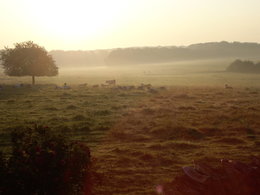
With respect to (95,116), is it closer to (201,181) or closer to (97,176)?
(97,176)

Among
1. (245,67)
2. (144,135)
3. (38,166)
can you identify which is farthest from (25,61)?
(245,67)

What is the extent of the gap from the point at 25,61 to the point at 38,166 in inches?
1881

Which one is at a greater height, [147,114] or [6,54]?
Answer: [6,54]

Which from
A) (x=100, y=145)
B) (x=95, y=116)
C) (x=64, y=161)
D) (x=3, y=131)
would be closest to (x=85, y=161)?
(x=64, y=161)

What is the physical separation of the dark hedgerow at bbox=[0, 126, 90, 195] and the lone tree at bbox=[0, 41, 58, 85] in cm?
4638

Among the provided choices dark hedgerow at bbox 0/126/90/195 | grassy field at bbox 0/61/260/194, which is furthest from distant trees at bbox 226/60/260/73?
dark hedgerow at bbox 0/126/90/195

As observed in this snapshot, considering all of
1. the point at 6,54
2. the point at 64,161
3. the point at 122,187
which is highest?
the point at 6,54

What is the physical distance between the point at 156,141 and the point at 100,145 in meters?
2.97

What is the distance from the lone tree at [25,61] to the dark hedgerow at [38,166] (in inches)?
1826

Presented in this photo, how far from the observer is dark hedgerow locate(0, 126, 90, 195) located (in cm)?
743

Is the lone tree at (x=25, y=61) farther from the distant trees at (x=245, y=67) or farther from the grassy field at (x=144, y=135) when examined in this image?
the distant trees at (x=245, y=67)

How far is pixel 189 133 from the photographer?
18.3 meters

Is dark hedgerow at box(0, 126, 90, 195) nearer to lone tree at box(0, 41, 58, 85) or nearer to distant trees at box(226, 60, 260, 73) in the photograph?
lone tree at box(0, 41, 58, 85)

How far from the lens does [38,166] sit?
7465 mm
